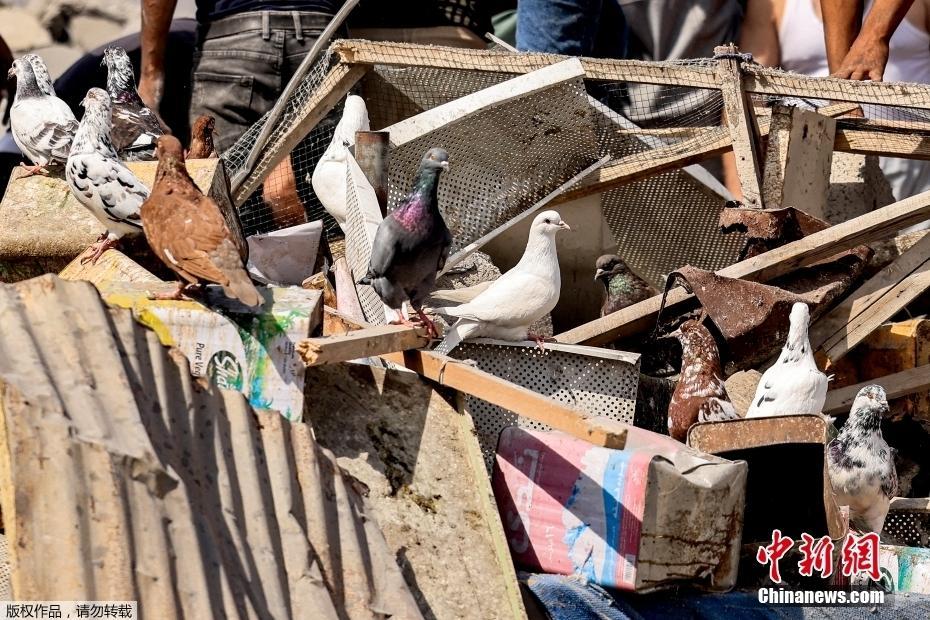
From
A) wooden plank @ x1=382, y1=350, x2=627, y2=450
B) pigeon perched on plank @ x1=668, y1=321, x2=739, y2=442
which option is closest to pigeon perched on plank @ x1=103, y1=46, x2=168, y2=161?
wooden plank @ x1=382, y1=350, x2=627, y2=450

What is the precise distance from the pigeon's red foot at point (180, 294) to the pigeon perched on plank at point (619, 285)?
7.79ft

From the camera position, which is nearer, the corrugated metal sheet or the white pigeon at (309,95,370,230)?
the corrugated metal sheet

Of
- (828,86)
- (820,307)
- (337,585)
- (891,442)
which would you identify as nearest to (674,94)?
(828,86)

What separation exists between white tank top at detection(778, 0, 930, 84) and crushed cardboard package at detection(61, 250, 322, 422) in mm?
4407

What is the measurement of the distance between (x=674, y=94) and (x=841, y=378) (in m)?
1.74

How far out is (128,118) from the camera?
18.9 feet

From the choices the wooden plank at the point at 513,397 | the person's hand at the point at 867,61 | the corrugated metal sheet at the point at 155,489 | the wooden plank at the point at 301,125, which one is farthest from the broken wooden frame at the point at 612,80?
the corrugated metal sheet at the point at 155,489

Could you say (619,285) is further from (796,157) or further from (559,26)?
(559,26)

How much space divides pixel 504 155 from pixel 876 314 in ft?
5.78

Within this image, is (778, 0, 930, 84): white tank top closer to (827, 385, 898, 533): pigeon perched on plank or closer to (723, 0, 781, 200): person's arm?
(723, 0, 781, 200): person's arm

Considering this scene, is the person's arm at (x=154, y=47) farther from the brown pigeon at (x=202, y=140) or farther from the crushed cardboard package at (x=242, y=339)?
the crushed cardboard package at (x=242, y=339)

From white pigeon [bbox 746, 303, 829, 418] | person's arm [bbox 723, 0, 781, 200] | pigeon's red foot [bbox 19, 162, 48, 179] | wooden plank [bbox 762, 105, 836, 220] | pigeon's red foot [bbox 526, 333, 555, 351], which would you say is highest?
person's arm [bbox 723, 0, 781, 200]

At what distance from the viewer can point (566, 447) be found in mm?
3777

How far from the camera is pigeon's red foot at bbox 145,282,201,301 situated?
3.80 metres
